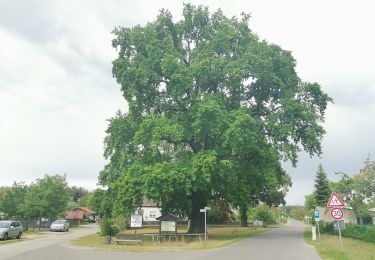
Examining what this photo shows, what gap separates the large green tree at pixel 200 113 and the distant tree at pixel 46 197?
2091cm

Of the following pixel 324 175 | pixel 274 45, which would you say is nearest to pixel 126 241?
pixel 274 45

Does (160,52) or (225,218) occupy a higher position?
(160,52)

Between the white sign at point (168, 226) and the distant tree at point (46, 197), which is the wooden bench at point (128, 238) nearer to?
the white sign at point (168, 226)

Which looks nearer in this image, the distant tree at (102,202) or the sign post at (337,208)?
the sign post at (337,208)

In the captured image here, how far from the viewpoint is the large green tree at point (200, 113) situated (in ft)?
97.2

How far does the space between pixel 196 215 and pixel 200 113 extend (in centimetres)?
970

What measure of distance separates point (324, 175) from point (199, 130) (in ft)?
115

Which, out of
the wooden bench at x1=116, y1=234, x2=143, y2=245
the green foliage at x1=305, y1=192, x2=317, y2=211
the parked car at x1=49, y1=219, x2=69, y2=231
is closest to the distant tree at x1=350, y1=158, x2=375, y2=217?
the wooden bench at x1=116, y1=234, x2=143, y2=245

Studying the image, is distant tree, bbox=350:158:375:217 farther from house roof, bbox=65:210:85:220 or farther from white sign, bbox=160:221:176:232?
house roof, bbox=65:210:85:220

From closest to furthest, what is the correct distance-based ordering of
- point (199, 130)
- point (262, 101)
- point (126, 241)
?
1. point (126, 241)
2. point (199, 130)
3. point (262, 101)

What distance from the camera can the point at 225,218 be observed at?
66.0 m

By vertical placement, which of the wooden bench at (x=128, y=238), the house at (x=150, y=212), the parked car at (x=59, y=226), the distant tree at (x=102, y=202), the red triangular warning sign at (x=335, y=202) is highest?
the house at (x=150, y=212)

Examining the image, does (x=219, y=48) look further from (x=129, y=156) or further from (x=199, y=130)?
(x=129, y=156)

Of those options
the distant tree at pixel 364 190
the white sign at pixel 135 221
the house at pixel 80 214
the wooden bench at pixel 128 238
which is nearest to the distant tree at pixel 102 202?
the white sign at pixel 135 221
